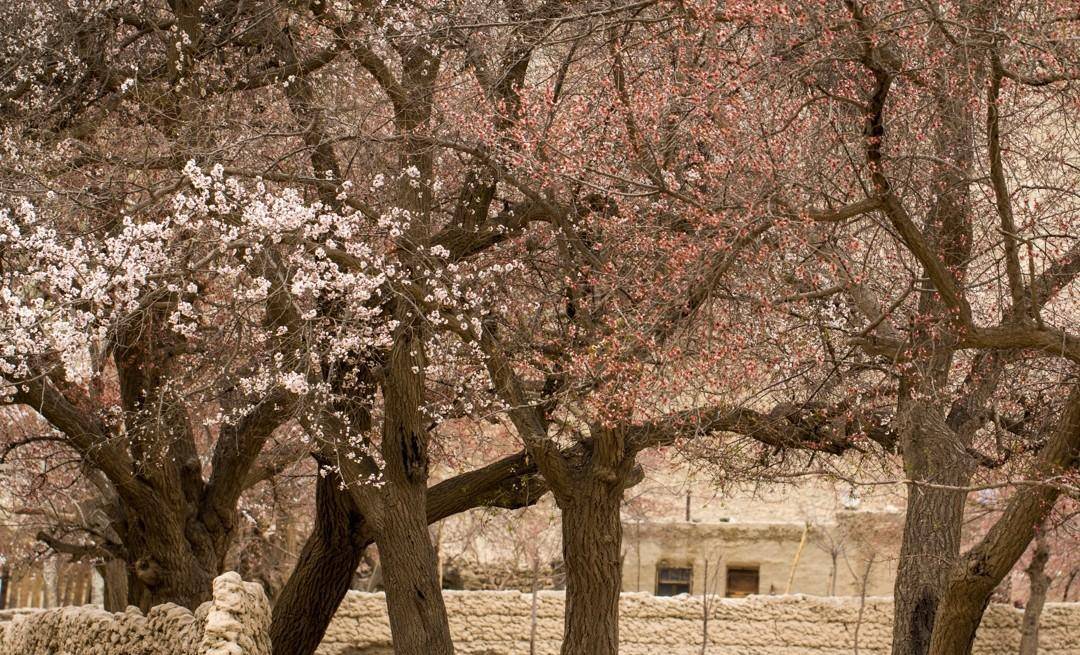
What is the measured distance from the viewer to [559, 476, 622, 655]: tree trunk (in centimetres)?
1091

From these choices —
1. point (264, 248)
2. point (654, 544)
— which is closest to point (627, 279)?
point (264, 248)

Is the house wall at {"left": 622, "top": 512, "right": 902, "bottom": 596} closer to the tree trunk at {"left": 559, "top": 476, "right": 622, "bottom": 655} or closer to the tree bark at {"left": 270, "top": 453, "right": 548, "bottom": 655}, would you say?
the tree bark at {"left": 270, "top": 453, "right": 548, "bottom": 655}

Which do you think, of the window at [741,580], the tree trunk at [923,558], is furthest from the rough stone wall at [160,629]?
the window at [741,580]

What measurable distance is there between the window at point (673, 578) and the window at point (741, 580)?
36.8 inches

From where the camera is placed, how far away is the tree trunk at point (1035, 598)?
17.4 meters

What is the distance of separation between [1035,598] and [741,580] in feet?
37.9

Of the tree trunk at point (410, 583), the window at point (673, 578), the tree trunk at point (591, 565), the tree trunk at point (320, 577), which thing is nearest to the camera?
the tree trunk at point (591, 565)

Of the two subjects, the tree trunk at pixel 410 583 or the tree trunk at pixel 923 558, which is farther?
the tree trunk at pixel 410 583

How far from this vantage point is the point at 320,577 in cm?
1250

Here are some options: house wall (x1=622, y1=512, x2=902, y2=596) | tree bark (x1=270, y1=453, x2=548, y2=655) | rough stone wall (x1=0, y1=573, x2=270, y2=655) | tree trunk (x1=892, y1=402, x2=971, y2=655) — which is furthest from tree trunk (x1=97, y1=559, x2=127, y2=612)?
house wall (x1=622, y1=512, x2=902, y2=596)

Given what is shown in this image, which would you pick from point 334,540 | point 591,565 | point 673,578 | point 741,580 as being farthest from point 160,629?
point 741,580

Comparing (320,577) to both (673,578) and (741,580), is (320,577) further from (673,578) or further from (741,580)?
(741,580)

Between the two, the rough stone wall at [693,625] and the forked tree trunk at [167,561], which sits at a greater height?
the forked tree trunk at [167,561]

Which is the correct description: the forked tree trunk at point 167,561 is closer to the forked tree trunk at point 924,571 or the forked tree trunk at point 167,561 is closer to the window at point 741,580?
the forked tree trunk at point 924,571
